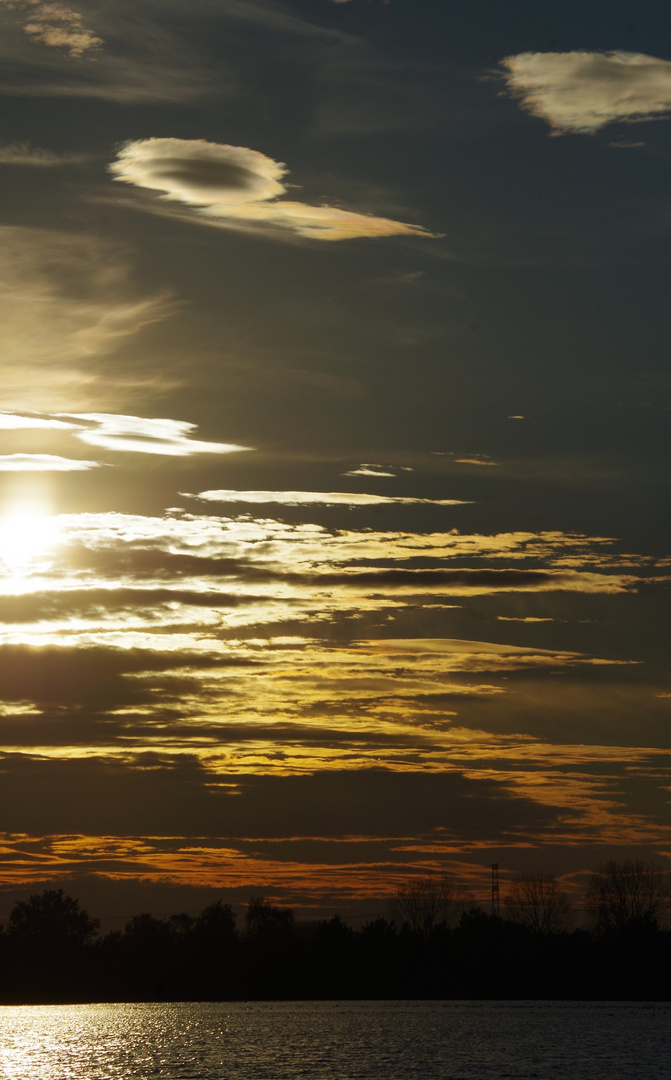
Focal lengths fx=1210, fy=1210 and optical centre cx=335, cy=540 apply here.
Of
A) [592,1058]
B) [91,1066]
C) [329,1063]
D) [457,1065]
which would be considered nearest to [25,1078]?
[91,1066]

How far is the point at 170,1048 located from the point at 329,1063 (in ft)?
174

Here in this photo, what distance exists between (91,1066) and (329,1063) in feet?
130

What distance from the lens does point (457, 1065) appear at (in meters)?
148

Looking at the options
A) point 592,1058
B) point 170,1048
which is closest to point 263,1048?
point 170,1048

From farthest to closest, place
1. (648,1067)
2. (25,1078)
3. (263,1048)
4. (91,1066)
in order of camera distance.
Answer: (263,1048) < (91,1066) < (25,1078) < (648,1067)

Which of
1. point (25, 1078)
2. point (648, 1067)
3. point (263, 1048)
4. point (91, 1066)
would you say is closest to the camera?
point (648, 1067)

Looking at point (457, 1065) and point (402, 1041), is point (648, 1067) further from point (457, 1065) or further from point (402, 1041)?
point (402, 1041)

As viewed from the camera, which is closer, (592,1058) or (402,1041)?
(592,1058)

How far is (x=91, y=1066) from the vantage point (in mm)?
169125

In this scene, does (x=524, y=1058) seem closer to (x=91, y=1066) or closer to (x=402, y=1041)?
(x=402, y=1041)

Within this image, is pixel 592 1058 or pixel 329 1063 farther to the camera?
pixel 592 1058

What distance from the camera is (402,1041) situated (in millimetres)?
194250

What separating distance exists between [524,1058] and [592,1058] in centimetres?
960

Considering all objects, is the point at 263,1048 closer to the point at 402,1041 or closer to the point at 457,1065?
the point at 402,1041
